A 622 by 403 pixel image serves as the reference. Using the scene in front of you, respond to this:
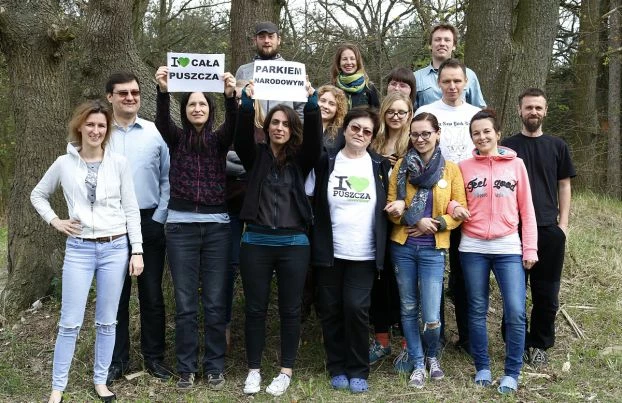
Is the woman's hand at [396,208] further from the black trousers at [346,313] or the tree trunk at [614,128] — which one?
the tree trunk at [614,128]

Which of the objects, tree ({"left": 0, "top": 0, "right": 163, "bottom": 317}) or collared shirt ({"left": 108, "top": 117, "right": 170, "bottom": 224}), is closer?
collared shirt ({"left": 108, "top": 117, "right": 170, "bottom": 224})

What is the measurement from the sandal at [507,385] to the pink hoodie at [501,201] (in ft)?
3.00

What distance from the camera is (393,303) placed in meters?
5.03

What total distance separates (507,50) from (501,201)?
3157 mm

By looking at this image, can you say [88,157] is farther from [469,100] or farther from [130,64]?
[469,100]

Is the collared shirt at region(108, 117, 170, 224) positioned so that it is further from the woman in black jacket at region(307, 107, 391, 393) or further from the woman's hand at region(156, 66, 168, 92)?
the woman in black jacket at region(307, 107, 391, 393)

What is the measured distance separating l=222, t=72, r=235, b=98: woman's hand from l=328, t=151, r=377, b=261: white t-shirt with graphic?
971mm

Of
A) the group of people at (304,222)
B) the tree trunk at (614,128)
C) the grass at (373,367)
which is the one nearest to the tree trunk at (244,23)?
the group of people at (304,222)

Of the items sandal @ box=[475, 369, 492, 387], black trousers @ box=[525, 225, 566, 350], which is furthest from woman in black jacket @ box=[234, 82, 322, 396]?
black trousers @ box=[525, 225, 566, 350]

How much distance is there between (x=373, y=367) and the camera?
5.04 meters

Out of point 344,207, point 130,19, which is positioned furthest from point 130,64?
point 344,207

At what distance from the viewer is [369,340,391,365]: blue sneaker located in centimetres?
507

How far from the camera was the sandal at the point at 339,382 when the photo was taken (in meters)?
4.59

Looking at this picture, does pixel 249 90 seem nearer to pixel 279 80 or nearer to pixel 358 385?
pixel 279 80
